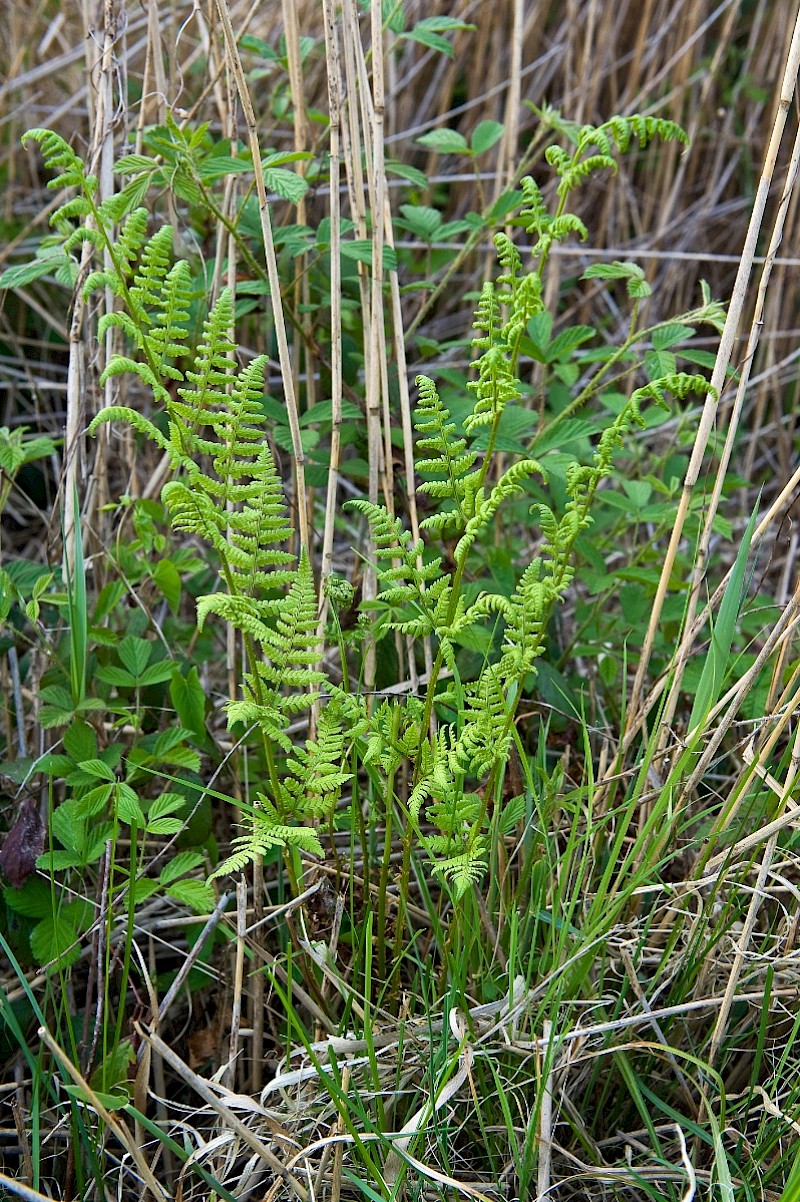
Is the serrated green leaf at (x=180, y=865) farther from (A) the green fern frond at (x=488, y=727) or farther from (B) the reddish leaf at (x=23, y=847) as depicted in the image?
(A) the green fern frond at (x=488, y=727)

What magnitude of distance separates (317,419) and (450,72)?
1.47 m

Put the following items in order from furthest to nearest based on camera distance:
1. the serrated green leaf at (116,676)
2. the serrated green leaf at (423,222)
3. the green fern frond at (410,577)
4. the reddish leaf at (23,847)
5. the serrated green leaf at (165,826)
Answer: the serrated green leaf at (423,222), the serrated green leaf at (116,676), the reddish leaf at (23,847), the serrated green leaf at (165,826), the green fern frond at (410,577)

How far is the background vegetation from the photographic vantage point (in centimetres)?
103

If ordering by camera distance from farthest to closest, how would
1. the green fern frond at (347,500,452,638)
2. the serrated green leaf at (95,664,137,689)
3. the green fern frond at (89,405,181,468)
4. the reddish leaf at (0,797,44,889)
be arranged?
the serrated green leaf at (95,664,137,689)
the reddish leaf at (0,797,44,889)
the green fern frond at (347,500,452,638)
the green fern frond at (89,405,181,468)

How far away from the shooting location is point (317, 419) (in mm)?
1394

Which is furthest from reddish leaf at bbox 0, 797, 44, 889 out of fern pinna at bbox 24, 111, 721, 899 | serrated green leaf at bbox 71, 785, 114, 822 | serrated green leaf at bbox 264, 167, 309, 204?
serrated green leaf at bbox 264, 167, 309, 204

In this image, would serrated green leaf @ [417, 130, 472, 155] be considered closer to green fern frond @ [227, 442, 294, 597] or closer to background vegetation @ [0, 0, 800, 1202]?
background vegetation @ [0, 0, 800, 1202]

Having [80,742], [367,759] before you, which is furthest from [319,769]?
[80,742]

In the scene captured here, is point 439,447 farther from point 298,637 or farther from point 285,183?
point 285,183

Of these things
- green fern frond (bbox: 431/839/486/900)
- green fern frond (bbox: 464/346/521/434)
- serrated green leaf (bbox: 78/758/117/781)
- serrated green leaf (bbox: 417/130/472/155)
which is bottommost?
serrated green leaf (bbox: 78/758/117/781)

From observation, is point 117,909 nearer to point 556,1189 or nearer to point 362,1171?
point 362,1171

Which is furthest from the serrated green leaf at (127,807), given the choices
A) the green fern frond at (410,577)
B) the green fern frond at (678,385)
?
the green fern frond at (678,385)

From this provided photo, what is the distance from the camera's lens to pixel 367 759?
1026mm

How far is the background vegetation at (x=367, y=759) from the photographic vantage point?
1.03 metres
